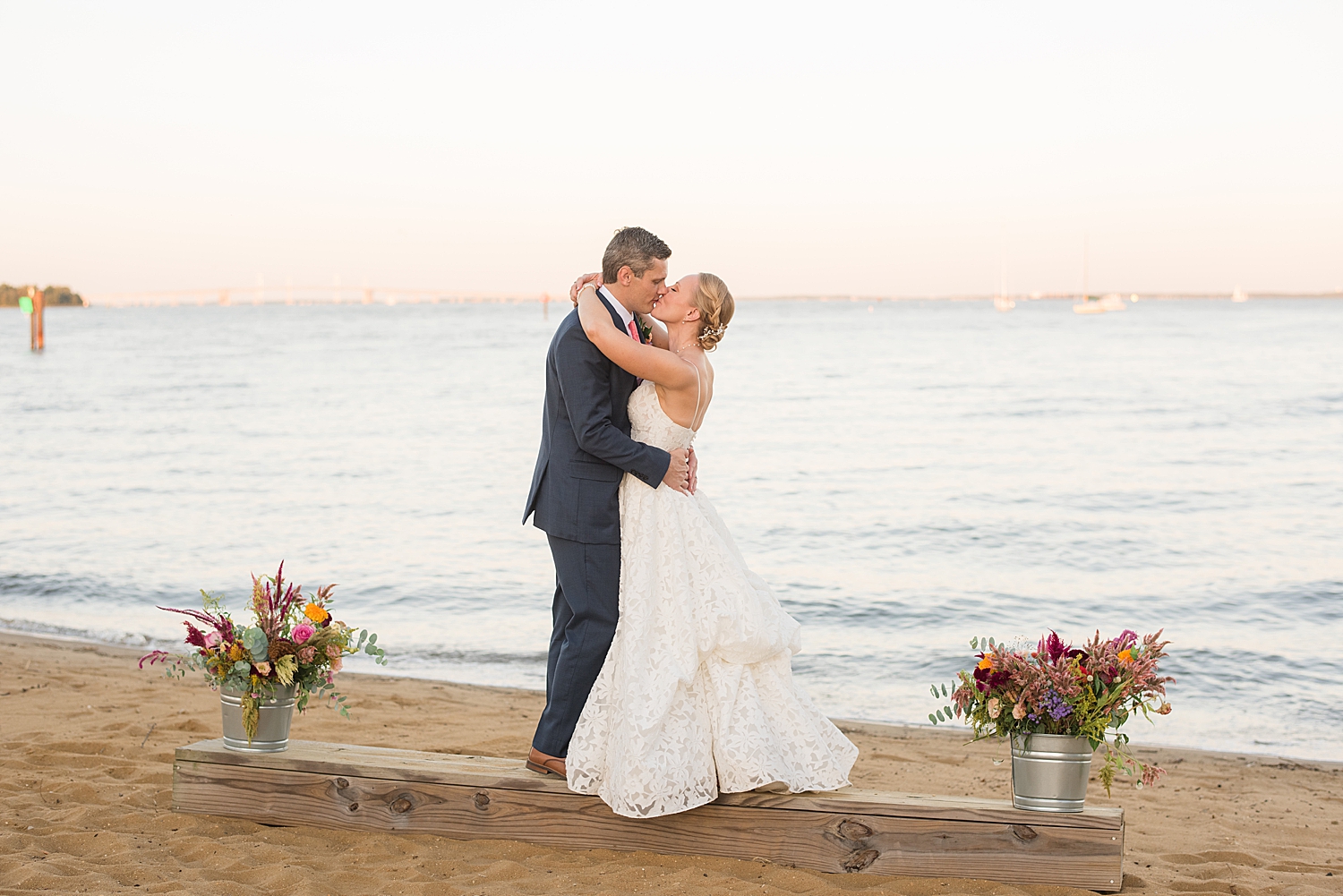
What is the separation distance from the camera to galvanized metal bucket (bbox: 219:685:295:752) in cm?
417

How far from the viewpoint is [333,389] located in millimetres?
34531

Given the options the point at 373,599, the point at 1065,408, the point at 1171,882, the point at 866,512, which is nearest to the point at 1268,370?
the point at 1065,408

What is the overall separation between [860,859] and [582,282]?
220 cm

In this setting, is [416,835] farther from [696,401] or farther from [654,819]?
[696,401]

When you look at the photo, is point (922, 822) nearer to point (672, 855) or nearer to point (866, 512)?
point (672, 855)

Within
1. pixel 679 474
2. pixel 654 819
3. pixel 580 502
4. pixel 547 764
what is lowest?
Answer: pixel 654 819

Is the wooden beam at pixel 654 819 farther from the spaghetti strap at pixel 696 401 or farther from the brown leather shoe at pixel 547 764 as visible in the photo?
the spaghetti strap at pixel 696 401

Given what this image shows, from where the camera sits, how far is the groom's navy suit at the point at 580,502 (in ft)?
12.7

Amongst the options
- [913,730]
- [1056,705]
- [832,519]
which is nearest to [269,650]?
[1056,705]

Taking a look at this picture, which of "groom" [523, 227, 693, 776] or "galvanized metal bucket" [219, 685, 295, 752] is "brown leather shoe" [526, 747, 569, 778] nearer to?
"groom" [523, 227, 693, 776]

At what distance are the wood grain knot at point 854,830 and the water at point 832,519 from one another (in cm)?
365

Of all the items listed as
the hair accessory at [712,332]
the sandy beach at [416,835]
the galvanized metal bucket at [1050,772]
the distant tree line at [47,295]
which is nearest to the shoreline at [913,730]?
the sandy beach at [416,835]

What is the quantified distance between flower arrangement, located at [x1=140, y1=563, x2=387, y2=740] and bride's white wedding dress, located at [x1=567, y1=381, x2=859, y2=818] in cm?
94

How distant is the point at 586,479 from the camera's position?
397cm
